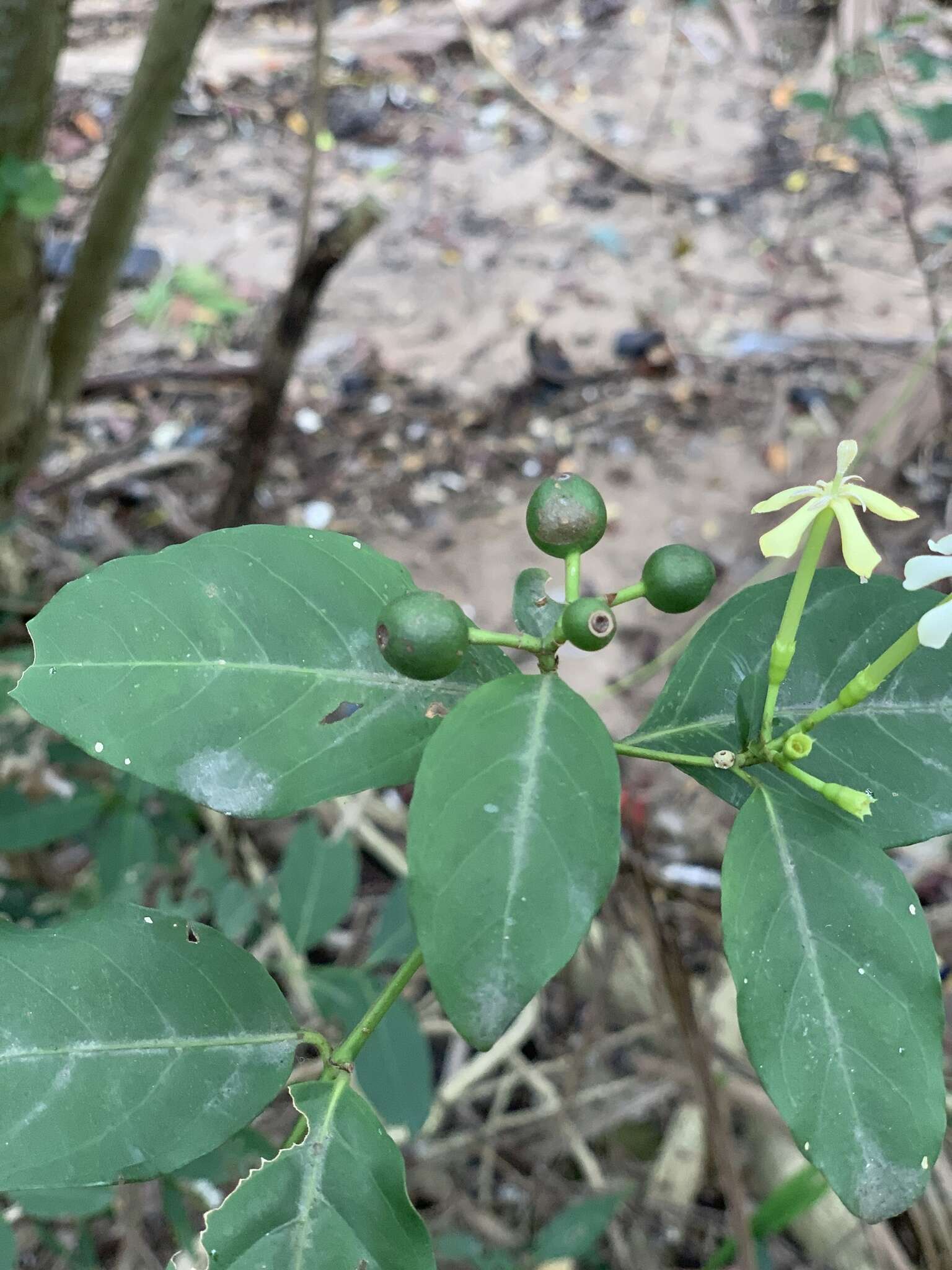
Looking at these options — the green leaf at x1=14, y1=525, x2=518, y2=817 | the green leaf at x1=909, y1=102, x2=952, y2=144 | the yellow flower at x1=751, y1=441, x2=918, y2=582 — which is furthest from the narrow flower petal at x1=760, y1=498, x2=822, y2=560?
the green leaf at x1=909, y1=102, x2=952, y2=144

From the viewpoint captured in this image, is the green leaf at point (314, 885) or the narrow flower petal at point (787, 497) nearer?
the narrow flower petal at point (787, 497)

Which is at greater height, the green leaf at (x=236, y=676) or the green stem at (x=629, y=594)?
A: the green stem at (x=629, y=594)

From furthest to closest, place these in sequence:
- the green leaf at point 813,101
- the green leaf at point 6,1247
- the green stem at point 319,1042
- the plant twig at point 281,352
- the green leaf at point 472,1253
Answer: the green leaf at point 813,101 < the plant twig at point 281,352 < the green leaf at point 472,1253 < the green leaf at point 6,1247 < the green stem at point 319,1042

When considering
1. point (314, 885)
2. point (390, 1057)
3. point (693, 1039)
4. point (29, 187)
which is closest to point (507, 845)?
point (693, 1039)

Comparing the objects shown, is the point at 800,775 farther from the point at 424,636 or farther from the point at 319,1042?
the point at 319,1042

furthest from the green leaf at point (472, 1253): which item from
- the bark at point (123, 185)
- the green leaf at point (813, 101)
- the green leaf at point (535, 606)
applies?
the green leaf at point (813, 101)

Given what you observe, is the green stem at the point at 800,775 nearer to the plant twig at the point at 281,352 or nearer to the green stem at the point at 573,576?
the green stem at the point at 573,576

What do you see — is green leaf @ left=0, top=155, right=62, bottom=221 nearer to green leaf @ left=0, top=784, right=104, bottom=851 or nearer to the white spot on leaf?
green leaf @ left=0, top=784, right=104, bottom=851
